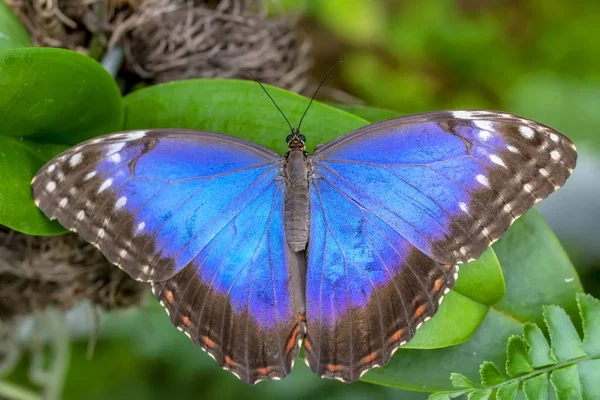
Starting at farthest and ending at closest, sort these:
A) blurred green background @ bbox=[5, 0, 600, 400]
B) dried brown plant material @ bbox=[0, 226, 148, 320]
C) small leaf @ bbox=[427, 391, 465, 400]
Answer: blurred green background @ bbox=[5, 0, 600, 400], dried brown plant material @ bbox=[0, 226, 148, 320], small leaf @ bbox=[427, 391, 465, 400]

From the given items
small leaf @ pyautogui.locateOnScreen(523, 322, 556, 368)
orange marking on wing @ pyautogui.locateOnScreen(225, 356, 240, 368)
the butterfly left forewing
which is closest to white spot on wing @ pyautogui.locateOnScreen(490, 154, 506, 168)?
the butterfly left forewing

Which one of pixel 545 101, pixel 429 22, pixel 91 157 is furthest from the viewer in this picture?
pixel 429 22

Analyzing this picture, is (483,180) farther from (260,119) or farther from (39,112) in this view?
(39,112)

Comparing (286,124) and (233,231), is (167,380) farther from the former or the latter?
(286,124)

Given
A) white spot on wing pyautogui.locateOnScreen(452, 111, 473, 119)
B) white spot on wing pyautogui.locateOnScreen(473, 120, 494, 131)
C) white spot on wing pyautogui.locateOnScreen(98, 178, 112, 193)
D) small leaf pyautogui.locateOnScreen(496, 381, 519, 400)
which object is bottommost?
small leaf pyautogui.locateOnScreen(496, 381, 519, 400)

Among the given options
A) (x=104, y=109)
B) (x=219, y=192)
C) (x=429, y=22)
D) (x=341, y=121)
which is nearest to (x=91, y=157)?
(x=104, y=109)

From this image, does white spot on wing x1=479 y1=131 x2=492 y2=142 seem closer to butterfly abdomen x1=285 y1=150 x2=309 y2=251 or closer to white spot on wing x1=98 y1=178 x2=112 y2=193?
butterfly abdomen x1=285 y1=150 x2=309 y2=251

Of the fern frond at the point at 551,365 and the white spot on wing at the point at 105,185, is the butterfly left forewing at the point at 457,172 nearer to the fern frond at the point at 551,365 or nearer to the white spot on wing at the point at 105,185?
the fern frond at the point at 551,365


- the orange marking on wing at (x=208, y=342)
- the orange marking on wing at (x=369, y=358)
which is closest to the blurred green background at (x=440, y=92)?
the orange marking on wing at (x=208, y=342)
